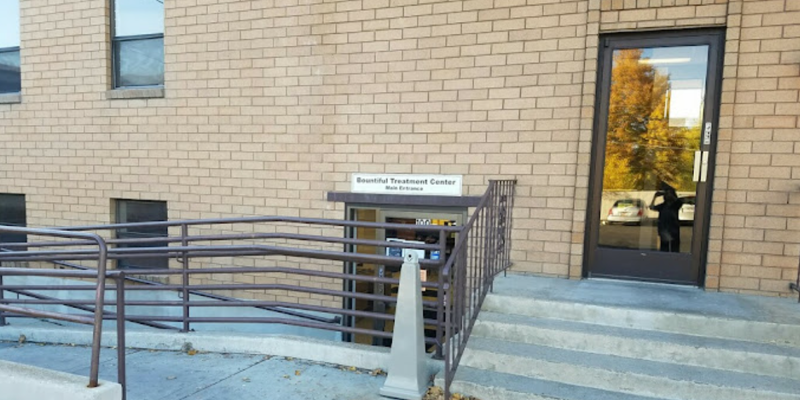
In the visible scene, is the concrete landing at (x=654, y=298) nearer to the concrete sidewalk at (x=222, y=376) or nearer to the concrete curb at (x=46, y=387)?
the concrete sidewalk at (x=222, y=376)

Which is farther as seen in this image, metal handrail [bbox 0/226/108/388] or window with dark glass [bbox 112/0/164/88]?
window with dark glass [bbox 112/0/164/88]

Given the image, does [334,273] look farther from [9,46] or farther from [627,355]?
[9,46]

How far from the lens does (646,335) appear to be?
11.2 ft

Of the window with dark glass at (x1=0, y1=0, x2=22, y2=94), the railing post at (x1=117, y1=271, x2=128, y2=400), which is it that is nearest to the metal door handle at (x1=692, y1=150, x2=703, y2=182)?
the railing post at (x1=117, y1=271, x2=128, y2=400)

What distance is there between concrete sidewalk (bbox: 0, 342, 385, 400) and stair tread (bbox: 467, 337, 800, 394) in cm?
96

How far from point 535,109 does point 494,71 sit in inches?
23.0

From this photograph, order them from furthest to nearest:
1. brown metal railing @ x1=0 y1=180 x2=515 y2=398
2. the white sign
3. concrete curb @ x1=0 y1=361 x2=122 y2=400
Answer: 1. the white sign
2. brown metal railing @ x1=0 y1=180 x2=515 y2=398
3. concrete curb @ x1=0 y1=361 x2=122 y2=400

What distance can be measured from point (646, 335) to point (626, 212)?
1498 mm

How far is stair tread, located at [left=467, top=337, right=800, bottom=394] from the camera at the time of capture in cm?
299

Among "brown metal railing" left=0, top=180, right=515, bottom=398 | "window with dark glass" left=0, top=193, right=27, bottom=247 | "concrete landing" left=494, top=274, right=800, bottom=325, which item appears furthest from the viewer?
"window with dark glass" left=0, top=193, right=27, bottom=247

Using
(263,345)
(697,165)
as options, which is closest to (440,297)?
(263,345)

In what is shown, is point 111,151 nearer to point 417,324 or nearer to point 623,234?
point 417,324

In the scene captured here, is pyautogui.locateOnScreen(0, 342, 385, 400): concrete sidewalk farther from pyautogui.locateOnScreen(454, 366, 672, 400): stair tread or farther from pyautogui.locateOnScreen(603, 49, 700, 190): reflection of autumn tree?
pyautogui.locateOnScreen(603, 49, 700, 190): reflection of autumn tree

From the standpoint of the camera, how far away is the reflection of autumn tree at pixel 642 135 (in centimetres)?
443
